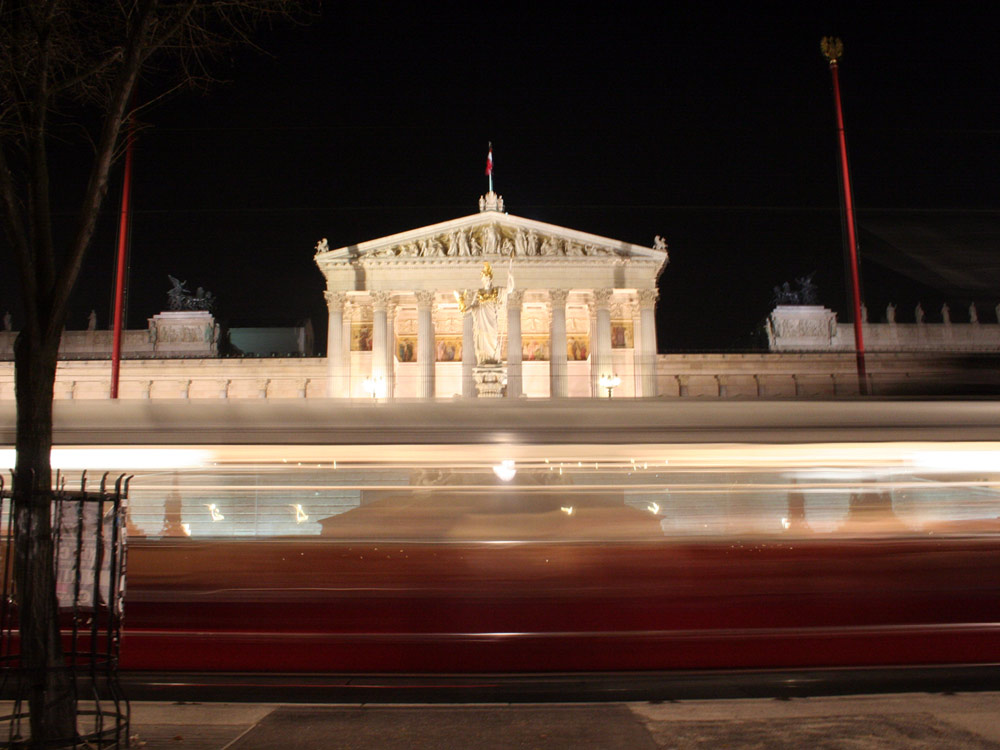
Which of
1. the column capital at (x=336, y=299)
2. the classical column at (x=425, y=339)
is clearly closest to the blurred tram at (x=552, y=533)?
the classical column at (x=425, y=339)

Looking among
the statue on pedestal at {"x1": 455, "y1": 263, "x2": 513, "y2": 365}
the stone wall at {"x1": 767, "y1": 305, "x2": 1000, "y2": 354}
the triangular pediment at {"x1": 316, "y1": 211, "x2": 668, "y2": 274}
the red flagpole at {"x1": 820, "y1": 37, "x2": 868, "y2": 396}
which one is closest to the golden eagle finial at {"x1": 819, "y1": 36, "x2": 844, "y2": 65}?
the red flagpole at {"x1": 820, "y1": 37, "x2": 868, "y2": 396}

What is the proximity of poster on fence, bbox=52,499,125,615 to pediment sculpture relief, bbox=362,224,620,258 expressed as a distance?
126ft

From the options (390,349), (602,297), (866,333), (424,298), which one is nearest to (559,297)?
(602,297)

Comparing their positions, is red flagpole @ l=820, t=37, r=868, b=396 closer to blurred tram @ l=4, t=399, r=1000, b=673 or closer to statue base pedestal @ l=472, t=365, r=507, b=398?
statue base pedestal @ l=472, t=365, r=507, b=398

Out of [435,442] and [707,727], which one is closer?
[707,727]

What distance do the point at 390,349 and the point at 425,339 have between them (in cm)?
239

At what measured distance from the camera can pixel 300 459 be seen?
4965 millimetres

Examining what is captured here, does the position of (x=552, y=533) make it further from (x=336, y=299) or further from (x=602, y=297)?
(x=336, y=299)

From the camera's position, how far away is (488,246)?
4166 centimetres

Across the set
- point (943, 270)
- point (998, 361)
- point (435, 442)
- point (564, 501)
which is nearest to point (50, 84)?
point (435, 442)

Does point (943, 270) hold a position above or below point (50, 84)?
below

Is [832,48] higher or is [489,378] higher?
[832,48]

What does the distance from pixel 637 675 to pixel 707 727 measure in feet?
2.29

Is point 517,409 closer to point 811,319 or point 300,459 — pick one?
point 300,459
